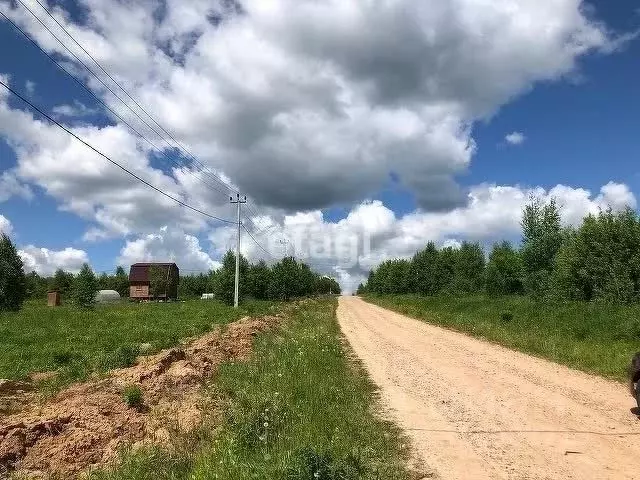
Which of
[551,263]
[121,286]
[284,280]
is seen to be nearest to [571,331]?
[551,263]

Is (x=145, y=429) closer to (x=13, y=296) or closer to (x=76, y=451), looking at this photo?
(x=76, y=451)

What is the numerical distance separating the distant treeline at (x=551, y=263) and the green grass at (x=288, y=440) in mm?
24751

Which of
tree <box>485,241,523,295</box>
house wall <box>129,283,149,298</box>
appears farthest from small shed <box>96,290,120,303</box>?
tree <box>485,241,523,295</box>

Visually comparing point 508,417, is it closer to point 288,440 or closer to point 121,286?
point 288,440

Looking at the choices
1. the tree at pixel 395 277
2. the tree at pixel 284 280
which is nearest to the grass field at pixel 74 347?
the tree at pixel 284 280

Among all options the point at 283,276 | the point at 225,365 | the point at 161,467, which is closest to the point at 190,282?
the point at 283,276

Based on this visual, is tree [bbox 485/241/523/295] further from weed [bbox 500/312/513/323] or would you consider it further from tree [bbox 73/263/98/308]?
tree [bbox 73/263/98/308]

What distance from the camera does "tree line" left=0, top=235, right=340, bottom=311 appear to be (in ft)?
171

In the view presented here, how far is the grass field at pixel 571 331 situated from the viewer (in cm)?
1509

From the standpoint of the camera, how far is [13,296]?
171ft

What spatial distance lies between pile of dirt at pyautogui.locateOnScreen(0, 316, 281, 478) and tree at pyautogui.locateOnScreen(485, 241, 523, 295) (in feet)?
157

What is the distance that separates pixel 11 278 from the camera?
51.5m

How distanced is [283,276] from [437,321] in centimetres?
5509

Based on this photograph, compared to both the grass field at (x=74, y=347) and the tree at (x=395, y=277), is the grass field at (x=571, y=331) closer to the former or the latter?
the grass field at (x=74, y=347)
